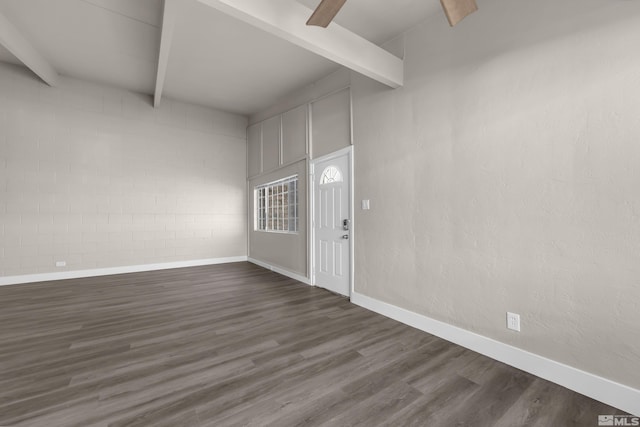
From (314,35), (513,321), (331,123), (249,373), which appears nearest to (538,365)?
(513,321)

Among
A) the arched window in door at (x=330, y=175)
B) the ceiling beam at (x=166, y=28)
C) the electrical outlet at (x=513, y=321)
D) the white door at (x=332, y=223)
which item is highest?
the ceiling beam at (x=166, y=28)

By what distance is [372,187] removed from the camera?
3.40m

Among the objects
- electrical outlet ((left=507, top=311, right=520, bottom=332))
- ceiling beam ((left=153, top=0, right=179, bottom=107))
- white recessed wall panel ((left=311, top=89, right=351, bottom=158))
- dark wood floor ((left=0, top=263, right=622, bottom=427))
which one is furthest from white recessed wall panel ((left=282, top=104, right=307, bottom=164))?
electrical outlet ((left=507, top=311, right=520, bottom=332))

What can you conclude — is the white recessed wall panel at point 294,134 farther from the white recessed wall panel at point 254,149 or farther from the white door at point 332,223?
the white recessed wall panel at point 254,149

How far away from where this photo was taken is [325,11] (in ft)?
5.95

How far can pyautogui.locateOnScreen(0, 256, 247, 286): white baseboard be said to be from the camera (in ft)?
14.9

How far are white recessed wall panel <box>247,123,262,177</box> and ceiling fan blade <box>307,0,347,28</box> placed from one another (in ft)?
14.4

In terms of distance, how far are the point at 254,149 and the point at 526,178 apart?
5432 millimetres

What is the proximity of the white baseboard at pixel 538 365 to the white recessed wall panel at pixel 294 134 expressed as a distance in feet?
10.1

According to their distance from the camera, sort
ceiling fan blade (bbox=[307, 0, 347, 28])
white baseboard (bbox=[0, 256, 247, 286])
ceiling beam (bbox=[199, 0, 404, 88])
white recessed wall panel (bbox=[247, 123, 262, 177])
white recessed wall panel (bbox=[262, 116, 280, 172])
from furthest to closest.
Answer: white recessed wall panel (bbox=[247, 123, 262, 177]) < white recessed wall panel (bbox=[262, 116, 280, 172]) < white baseboard (bbox=[0, 256, 247, 286]) < ceiling beam (bbox=[199, 0, 404, 88]) < ceiling fan blade (bbox=[307, 0, 347, 28])

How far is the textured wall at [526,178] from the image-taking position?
1751mm

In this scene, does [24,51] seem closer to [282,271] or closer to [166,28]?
[166,28]

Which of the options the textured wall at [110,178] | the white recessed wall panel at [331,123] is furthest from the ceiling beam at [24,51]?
the white recessed wall panel at [331,123]

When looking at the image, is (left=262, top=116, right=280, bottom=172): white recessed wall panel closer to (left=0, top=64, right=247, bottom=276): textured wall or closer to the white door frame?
(left=0, top=64, right=247, bottom=276): textured wall
